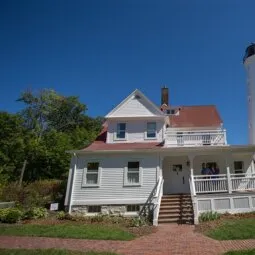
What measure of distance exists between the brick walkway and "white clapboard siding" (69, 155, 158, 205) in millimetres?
5521

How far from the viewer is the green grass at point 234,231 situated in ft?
31.1

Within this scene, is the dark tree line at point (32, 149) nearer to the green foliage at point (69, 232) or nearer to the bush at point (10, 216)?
the bush at point (10, 216)

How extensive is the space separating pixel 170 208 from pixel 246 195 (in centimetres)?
425

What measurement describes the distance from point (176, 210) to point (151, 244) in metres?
5.29

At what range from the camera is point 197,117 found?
22109 millimetres

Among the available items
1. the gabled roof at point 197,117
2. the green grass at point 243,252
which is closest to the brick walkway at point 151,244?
the green grass at point 243,252

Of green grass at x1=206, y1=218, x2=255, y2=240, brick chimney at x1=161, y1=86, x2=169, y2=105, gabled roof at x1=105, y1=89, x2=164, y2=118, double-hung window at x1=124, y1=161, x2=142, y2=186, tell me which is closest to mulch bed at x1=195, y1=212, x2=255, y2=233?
green grass at x1=206, y1=218, x2=255, y2=240

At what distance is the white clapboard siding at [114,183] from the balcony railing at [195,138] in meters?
2.30

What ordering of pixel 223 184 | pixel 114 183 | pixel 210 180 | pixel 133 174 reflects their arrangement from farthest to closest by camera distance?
pixel 133 174 < pixel 114 183 < pixel 223 184 < pixel 210 180

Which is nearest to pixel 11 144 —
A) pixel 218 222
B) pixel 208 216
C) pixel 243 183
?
pixel 208 216

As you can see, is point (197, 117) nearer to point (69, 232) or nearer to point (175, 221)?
point (175, 221)

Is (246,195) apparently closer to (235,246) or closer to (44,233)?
(235,246)

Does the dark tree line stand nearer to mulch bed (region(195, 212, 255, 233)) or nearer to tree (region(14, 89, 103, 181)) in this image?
tree (region(14, 89, 103, 181))

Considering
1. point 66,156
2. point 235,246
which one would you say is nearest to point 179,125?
point 235,246
